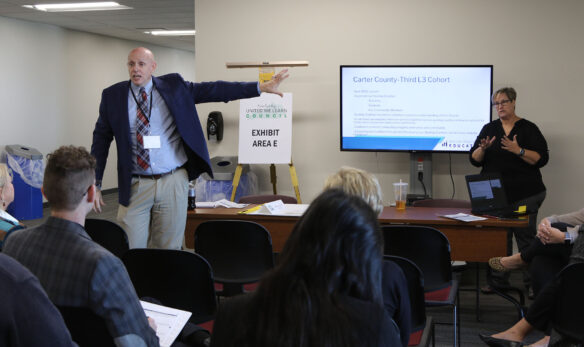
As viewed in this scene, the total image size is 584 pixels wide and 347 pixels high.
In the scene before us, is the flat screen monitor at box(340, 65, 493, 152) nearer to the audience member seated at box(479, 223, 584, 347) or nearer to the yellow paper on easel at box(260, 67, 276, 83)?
the yellow paper on easel at box(260, 67, 276, 83)

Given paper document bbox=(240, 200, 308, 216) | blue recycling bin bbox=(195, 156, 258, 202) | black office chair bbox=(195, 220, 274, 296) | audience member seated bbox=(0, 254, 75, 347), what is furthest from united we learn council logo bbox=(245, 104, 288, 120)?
audience member seated bbox=(0, 254, 75, 347)

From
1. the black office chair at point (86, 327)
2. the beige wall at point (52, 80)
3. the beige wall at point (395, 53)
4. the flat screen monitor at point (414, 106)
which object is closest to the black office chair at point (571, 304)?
the black office chair at point (86, 327)

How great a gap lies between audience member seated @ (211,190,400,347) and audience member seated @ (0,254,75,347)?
41cm

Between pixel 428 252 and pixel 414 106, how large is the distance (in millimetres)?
2833

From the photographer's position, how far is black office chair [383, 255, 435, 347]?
263 cm

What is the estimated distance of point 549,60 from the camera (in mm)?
5973

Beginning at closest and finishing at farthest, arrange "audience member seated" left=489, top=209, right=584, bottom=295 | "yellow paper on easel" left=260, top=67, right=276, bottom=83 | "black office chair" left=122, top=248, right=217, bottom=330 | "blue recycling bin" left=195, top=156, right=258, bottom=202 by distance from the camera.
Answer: "black office chair" left=122, top=248, right=217, bottom=330 < "audience member seated" left=489, top=209, right=584, bottom=295 < "yellow paper on easel" left=260, top=67, right=276, bottom=83 < "blue recycling bin" left=195, top=156, right=258, bottom=202

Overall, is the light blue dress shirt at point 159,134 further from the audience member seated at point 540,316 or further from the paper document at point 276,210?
the audience member seated at point 540,316

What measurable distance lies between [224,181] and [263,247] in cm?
305

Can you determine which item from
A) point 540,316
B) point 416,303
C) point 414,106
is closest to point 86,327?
point 416,303

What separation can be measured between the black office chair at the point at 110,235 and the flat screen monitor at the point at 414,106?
10.7 feet

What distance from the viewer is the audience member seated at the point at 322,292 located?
108 cm

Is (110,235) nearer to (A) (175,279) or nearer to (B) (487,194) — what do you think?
(A) (175,279)

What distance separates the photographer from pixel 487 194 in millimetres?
4172
